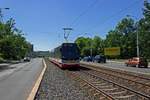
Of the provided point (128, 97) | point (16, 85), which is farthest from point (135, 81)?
point (128, 97)

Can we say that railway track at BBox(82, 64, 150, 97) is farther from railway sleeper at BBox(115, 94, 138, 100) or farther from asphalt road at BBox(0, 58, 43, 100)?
asphalt road at BBox(0, 58, 43, 100)

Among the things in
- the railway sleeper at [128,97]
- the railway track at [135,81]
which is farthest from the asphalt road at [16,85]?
the railway track at [135,81]

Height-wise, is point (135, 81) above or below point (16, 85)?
above

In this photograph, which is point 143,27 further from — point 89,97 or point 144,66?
point 89,97

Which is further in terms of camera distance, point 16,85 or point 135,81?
point 135,81

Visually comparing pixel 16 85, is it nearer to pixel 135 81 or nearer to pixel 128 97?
pixel 135 81

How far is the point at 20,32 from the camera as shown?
14362 centimetres

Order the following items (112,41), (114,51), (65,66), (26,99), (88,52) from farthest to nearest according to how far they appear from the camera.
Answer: (88,52), (112,41), (114,51), (65,66), (26,99)

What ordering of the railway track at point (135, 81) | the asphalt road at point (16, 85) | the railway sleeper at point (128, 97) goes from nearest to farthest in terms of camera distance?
1. the railway sleeper at point (128, 97)
2. the asphalt road at point (16, 85)
3. the railway track at point (135, 81)

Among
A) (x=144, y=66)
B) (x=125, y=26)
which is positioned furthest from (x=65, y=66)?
(x=125, y=26)

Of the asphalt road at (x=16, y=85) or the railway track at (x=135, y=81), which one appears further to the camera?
the railway track at (x=135, y=81)

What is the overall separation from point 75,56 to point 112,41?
293ft

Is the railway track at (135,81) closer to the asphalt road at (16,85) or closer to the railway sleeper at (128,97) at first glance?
the railway sleeper at (128,97)

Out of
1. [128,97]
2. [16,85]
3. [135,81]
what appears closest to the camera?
[128,97]
